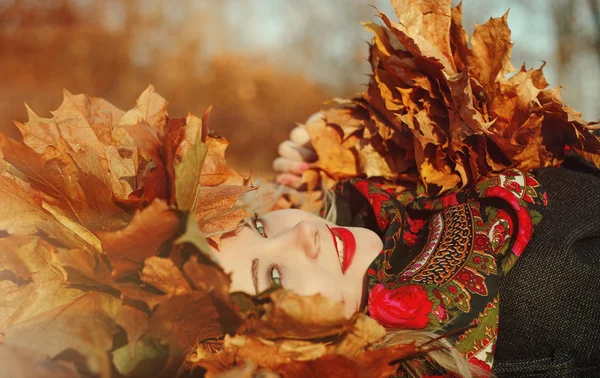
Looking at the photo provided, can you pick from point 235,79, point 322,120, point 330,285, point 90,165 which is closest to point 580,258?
point 330,285

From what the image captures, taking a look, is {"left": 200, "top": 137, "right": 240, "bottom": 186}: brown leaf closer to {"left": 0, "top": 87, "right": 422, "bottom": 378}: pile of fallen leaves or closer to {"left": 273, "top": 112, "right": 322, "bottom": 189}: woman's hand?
{"left": 0, "top": 87, "right": 422, "bottom": 378}: pile of fallen leaves

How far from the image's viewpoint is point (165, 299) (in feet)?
2.49

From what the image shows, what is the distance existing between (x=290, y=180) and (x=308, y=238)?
76cm

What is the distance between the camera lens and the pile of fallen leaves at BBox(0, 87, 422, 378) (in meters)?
0.75

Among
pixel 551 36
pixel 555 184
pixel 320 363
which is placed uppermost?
pixel 551 36

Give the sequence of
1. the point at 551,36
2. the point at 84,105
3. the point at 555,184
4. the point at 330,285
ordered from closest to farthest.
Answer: the point at 330,285 < the point at 84,105 < the point at 555,184 < the point at 551,36

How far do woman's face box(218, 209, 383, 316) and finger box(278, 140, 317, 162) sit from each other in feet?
1.93

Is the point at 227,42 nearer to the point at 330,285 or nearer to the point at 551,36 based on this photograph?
the point at 551,36

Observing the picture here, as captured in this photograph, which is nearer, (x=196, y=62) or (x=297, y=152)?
(x=297, y=152)

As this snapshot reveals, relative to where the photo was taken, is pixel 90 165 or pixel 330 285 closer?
pixel 90 165

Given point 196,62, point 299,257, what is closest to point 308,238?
point 299,257

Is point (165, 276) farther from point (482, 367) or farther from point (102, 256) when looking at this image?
point (482, 367)

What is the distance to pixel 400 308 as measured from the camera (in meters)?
1.03

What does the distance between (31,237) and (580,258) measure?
1.24 metres
